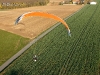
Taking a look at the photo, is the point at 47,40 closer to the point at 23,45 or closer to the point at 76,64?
the point at 23,45

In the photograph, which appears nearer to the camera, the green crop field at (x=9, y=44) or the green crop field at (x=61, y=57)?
the green crop field at (x=61, y=57)

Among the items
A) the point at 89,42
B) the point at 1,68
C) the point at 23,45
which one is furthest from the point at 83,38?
the point at 1,68

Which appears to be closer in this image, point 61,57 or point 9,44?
point 61,57

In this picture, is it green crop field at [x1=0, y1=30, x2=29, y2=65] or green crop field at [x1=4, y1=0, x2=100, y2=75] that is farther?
green crop field at [x1=0, y1=30, x2=29, y2=65]
